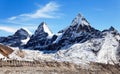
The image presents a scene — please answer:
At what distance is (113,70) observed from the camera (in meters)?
156

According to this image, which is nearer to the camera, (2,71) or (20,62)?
(2,71)

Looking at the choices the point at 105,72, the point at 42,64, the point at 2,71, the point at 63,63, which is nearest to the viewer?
the point at 2,71

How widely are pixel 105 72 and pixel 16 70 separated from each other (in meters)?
51.3

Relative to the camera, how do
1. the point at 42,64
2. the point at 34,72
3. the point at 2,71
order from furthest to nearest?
1. the point at 42,64
2. the point at 34,72
3. the point at 2,71

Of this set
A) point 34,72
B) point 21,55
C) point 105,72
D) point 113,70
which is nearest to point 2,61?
point 34,72

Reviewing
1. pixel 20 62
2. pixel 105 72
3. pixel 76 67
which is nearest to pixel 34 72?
pixel 20 62

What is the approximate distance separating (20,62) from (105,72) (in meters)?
46.3

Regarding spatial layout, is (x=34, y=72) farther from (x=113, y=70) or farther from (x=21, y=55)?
(x=113, y=70)

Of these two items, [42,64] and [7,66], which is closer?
[7,66]

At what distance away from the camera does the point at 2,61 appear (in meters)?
108

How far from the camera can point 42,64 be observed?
120 meters

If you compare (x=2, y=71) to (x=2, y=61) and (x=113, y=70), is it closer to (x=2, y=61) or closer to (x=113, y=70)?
(x=2, y=61)

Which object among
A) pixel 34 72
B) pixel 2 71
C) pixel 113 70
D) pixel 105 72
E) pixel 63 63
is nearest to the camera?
pixel 2 71

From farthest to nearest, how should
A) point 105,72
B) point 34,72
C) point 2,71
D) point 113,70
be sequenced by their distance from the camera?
point 113,70 < point 105,72 < point 34,72 < point 2,71
